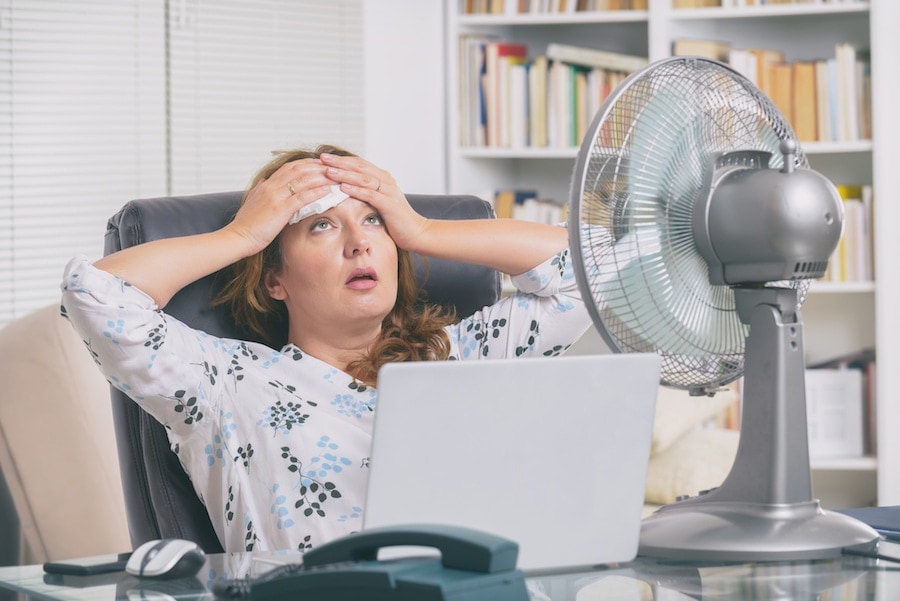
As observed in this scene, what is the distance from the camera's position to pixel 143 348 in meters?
1.43

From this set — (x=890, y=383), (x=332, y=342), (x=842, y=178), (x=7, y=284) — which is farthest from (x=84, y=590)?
(x=842, y=178)

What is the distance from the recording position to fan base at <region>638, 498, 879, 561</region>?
1029 mm

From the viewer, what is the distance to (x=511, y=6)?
358 centimetres

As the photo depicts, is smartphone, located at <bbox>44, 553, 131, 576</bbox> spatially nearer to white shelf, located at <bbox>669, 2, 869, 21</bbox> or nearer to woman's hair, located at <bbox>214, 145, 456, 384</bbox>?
woman's hair, located at <bbox>214, 145, 456, 384</bbox>

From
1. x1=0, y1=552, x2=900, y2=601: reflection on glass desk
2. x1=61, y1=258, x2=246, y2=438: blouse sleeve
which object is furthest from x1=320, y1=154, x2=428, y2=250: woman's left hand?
x1=0, y1=552, x2=900, y2=601: reflection on glass desk

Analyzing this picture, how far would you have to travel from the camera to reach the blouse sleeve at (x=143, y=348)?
4.60 ft

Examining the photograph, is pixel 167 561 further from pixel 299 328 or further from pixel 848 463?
pixel 848 463

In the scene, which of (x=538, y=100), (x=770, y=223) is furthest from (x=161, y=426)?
(x=538, y=100)

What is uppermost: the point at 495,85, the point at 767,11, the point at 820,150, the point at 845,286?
the point at 767,11

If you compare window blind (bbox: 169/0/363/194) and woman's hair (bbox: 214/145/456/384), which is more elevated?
window blind (bbox: 169/0/363/194)

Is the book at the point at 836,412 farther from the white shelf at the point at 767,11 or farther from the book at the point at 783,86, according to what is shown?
the white shelf at the point at 767,11

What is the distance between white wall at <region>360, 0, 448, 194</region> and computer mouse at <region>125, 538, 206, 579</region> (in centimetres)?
263

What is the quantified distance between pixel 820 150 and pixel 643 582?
8.27ft

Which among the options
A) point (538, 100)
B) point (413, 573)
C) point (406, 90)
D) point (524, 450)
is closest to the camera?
point (413, 573)
